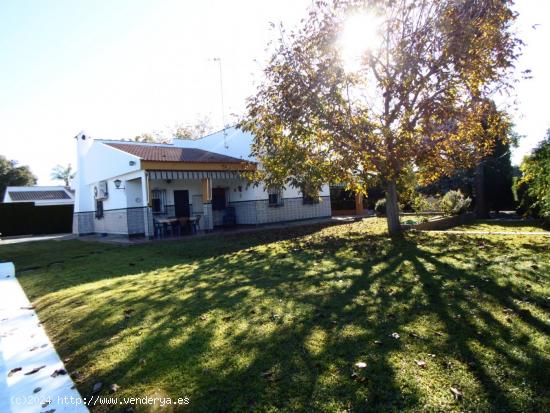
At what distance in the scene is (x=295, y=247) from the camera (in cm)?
1049

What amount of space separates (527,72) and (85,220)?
2357 cm

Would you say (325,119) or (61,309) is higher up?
(325,119)

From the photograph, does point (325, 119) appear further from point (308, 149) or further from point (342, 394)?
point (342, 394)

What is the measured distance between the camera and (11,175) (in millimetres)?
48969

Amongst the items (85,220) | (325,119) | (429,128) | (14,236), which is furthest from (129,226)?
(14,236)

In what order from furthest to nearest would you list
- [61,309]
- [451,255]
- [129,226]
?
[129,226], [451,255], [61,309]

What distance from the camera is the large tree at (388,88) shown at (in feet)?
27.8

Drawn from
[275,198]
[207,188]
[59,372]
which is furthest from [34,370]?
[275,198]

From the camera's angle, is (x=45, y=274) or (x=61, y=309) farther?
(x=45, y=274)

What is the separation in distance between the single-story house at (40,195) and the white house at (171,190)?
15863 mm

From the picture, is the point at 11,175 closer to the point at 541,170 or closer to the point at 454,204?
the point at 454,204

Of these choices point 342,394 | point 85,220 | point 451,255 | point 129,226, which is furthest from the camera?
point 85,220

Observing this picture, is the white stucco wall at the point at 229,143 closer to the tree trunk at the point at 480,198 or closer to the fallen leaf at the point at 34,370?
the tree trunk at the point at 480,198

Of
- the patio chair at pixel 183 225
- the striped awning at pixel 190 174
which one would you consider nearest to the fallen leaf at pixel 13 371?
the striped awning at pixel 190 174
